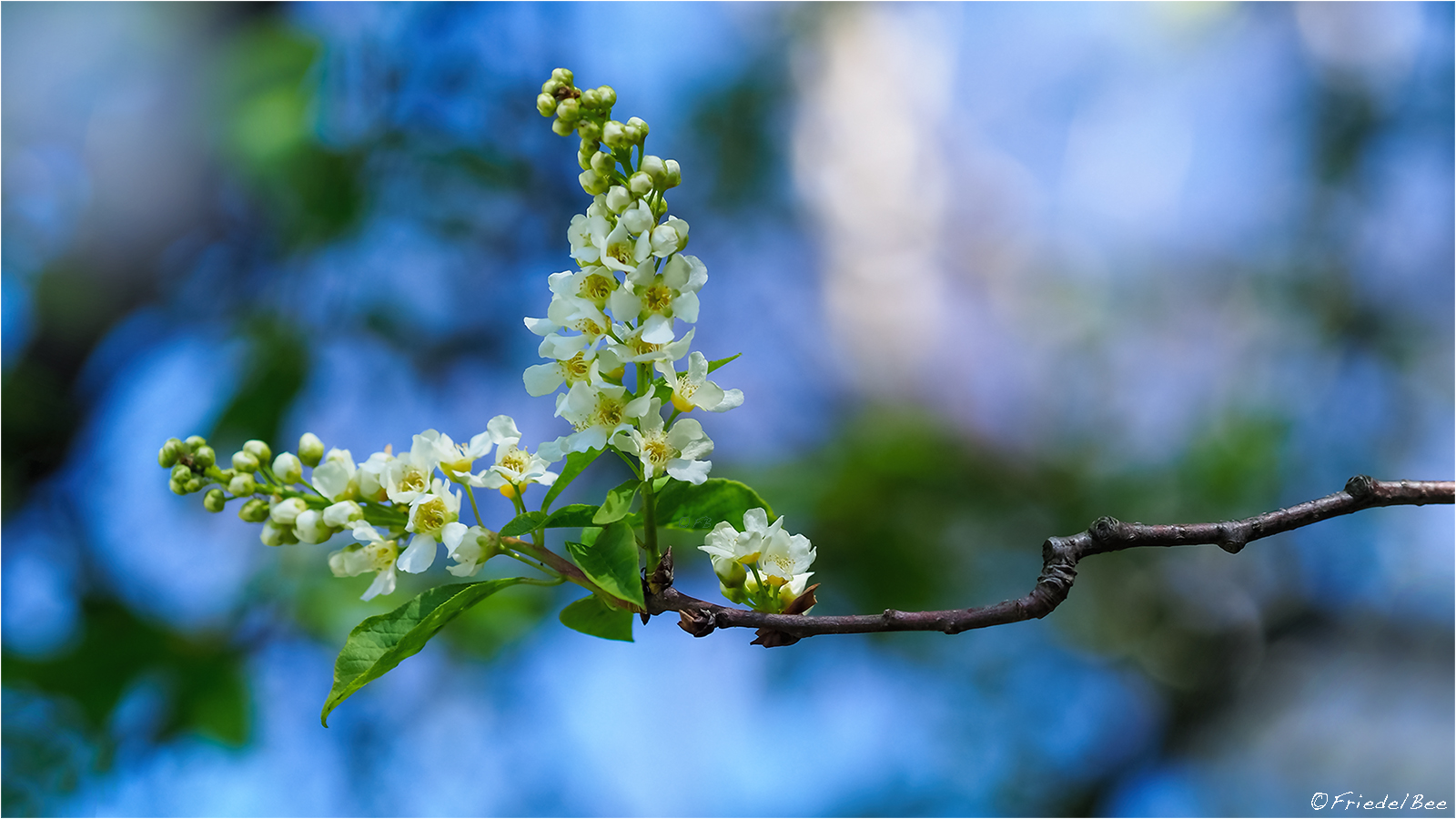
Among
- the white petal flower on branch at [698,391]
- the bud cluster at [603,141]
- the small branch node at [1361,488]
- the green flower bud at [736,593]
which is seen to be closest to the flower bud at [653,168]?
the bud cluster at [603,141]

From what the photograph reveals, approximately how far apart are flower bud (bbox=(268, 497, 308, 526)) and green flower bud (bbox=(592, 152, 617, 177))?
0.37 meters

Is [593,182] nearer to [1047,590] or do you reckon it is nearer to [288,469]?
[288,469]

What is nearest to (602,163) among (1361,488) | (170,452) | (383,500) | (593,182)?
(593,182)

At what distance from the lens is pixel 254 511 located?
2.51ft

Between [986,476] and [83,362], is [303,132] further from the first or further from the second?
[986,476]

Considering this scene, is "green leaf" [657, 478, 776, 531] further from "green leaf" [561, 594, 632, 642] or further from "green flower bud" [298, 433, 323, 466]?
"green flower bud" [298, 433, 323, 466]

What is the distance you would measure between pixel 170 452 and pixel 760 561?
0.52 metres

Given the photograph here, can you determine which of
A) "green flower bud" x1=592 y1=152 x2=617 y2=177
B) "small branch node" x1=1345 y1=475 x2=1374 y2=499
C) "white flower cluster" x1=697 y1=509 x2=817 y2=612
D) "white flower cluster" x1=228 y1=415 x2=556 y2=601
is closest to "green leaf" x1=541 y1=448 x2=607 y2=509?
"white flower cluster" x1=228 y1=415 x2=556 y2=601

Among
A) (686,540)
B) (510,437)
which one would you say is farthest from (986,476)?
(510,437)

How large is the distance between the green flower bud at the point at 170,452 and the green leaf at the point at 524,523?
30 cm

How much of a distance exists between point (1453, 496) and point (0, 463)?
371cm

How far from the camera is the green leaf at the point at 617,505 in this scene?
72cm

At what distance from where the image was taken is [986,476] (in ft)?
11.6

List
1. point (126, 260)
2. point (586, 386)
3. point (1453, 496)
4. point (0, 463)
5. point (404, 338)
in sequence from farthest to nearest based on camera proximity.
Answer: point (404, 338), point (126, 260), point (0, 463), point (1453, 496), point (586, 386)
